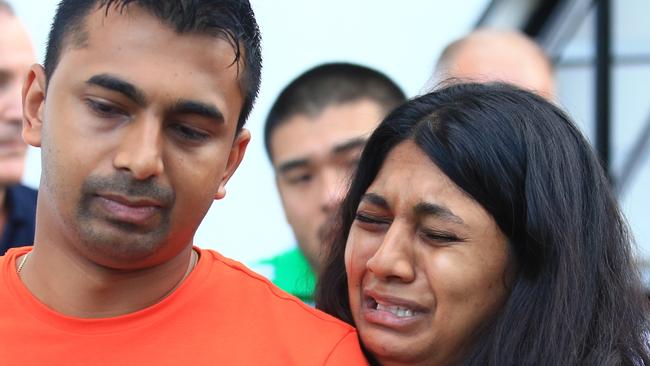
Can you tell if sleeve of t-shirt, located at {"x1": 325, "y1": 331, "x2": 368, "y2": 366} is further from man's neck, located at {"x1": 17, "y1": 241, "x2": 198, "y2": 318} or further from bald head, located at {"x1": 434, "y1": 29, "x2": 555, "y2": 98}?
bald head, located at {"x1": 434, "y1": 29, "x2": 555, "y2": 98}

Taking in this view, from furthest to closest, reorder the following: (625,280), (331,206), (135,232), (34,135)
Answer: (331,206)
(625,280)
(34,135)
(135,232)

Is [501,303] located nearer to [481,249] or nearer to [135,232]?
[481,249]

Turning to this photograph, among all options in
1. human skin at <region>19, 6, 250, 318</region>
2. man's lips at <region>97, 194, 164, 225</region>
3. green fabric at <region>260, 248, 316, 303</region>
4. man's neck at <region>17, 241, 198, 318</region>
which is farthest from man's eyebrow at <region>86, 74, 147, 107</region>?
green fabric at <region>260, 248, 316, 303</region>

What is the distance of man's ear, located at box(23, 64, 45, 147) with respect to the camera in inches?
71.7

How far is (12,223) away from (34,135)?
120 cm

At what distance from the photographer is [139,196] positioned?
5.44 feet

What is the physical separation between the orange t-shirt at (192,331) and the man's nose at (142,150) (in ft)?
0.94

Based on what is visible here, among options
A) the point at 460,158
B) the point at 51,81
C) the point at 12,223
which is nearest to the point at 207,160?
the point at 51,81

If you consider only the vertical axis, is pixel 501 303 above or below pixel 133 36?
below

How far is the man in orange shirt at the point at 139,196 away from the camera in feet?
5.50

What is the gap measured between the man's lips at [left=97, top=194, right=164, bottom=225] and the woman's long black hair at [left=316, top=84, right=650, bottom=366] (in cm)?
55

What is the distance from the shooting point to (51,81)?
1.77 m

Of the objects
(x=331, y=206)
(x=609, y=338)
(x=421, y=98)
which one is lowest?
(x=331, y=206)

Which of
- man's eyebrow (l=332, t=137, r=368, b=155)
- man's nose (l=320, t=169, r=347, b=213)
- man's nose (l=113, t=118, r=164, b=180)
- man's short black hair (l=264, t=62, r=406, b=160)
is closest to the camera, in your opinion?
man's nose (l=113, t=118, r=164, b=180)
